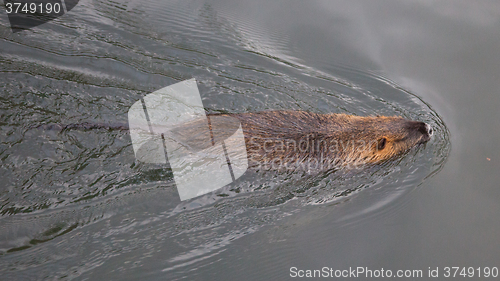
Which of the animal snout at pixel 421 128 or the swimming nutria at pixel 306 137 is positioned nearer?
the swimming nutria at pixel 306 137

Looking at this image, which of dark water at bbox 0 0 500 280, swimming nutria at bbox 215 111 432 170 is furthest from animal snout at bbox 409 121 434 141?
dark water at bbox 0 0 500 280

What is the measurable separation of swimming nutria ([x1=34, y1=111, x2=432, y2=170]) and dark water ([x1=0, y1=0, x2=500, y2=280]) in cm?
33

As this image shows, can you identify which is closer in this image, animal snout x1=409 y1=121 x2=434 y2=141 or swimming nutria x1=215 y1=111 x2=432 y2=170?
swimming nutria x1=215 y1=111 x2=432 y2=170

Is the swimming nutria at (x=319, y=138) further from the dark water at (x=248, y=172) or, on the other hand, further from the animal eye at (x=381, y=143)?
the dark water at (x=248, y=172)

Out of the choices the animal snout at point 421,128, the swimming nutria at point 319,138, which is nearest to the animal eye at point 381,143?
the swimming nutria at point 319,138

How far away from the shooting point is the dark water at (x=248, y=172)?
3.09 metres

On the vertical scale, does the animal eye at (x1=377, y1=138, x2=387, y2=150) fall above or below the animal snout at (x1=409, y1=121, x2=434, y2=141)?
below

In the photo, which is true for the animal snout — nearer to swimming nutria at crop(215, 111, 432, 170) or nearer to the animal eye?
swimming nutria at crop(215, 111, 432, 170)

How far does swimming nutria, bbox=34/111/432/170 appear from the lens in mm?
3119

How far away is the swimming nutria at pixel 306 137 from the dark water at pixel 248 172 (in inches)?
12.9

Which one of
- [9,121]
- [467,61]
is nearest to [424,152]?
[467,61]

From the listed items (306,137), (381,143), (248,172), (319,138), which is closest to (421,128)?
(381,143)

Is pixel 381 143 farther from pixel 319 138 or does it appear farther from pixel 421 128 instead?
pixel 319 138

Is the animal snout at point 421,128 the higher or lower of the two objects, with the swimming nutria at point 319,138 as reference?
higher
